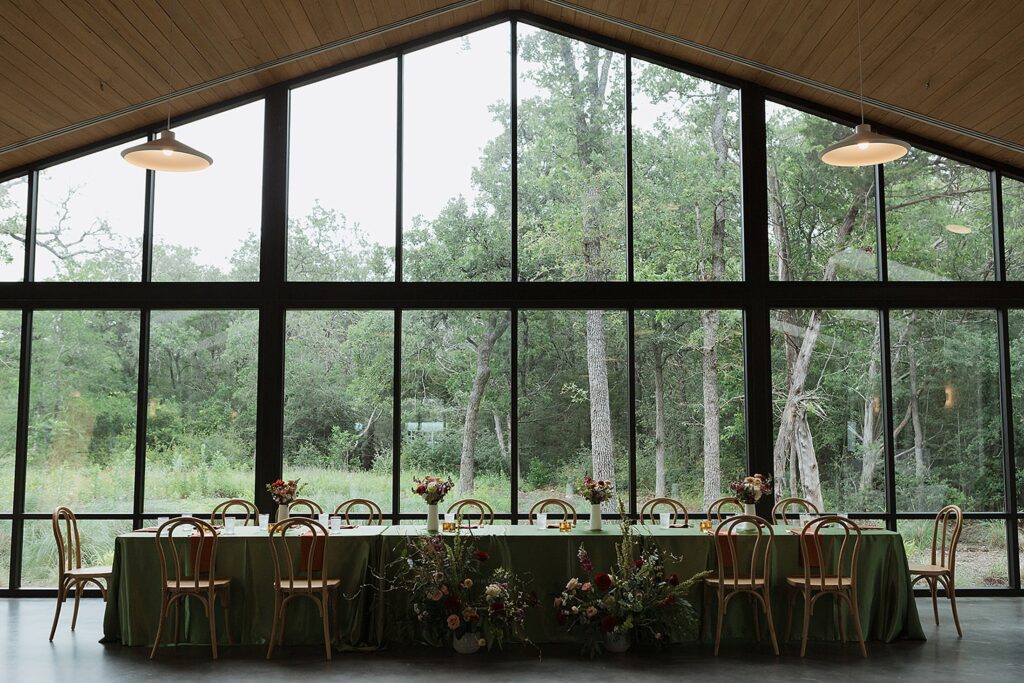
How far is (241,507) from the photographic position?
8.30 meters

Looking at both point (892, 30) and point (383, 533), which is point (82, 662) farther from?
point (892, 30)

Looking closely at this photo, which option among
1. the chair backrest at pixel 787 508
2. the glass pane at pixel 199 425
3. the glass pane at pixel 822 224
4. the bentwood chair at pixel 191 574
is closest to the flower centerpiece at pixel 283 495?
the bentwood chair at pixel 191 574

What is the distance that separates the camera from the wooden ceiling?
655 cm

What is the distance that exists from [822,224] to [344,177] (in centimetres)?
472

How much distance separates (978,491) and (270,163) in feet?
Result: 24.8

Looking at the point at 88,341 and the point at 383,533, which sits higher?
the point at 88,341

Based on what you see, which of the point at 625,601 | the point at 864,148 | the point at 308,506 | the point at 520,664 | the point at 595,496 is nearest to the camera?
the point at 520,664

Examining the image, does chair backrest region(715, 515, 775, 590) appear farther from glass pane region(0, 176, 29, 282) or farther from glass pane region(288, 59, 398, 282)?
glass pane region(0, 176, 29, 282)

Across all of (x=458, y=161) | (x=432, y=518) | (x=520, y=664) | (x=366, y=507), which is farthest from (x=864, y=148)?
(x=366, y=507)

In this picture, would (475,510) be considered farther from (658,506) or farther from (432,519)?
(658,506)

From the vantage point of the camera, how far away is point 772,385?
27.7 feet

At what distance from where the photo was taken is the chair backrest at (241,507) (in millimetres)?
7621

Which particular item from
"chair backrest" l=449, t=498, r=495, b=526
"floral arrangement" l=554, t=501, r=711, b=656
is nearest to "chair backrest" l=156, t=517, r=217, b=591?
"chair backrest" l=449, t=498, r=495, b=526

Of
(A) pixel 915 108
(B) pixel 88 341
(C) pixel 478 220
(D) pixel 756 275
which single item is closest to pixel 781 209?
(D) pixel 756 275
